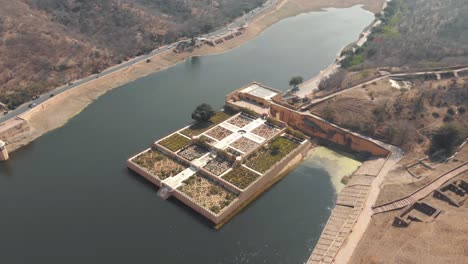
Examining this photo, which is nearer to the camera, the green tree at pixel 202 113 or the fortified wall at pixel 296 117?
the fortified wall at pixel 296 117

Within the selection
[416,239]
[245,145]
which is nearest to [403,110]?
[245,145]

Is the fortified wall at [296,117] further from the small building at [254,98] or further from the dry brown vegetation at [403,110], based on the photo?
the dry brown vegetation at [403,110]

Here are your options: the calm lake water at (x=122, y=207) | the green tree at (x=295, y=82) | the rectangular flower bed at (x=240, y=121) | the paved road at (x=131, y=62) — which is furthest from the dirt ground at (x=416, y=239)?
the paved road at (x=131, y=62)

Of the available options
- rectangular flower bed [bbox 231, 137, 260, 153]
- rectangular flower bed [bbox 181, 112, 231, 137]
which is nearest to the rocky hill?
rectangular flower bed [bbox 181, 112, 231, 137]

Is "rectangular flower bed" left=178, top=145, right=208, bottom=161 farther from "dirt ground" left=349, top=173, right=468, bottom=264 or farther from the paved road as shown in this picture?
the paved road

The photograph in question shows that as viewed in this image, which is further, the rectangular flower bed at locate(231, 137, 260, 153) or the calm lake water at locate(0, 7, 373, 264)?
the rectangular flower bed at locate(231, 137, 260, 153)

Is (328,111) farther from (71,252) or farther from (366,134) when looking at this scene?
(71,252)

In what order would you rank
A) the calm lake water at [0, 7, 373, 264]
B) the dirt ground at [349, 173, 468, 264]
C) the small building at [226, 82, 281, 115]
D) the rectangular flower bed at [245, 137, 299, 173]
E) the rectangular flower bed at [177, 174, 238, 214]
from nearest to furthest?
the dirt ground at [349, 173, 468, 264] → the calm lake water at [0, 7, 373, 264] → the rectangular flower bed at [177, 174, 238, 214] → the rectangular flower bed at [245, 137, 299, 173] → the small building at [226, 82, 281, 115]
